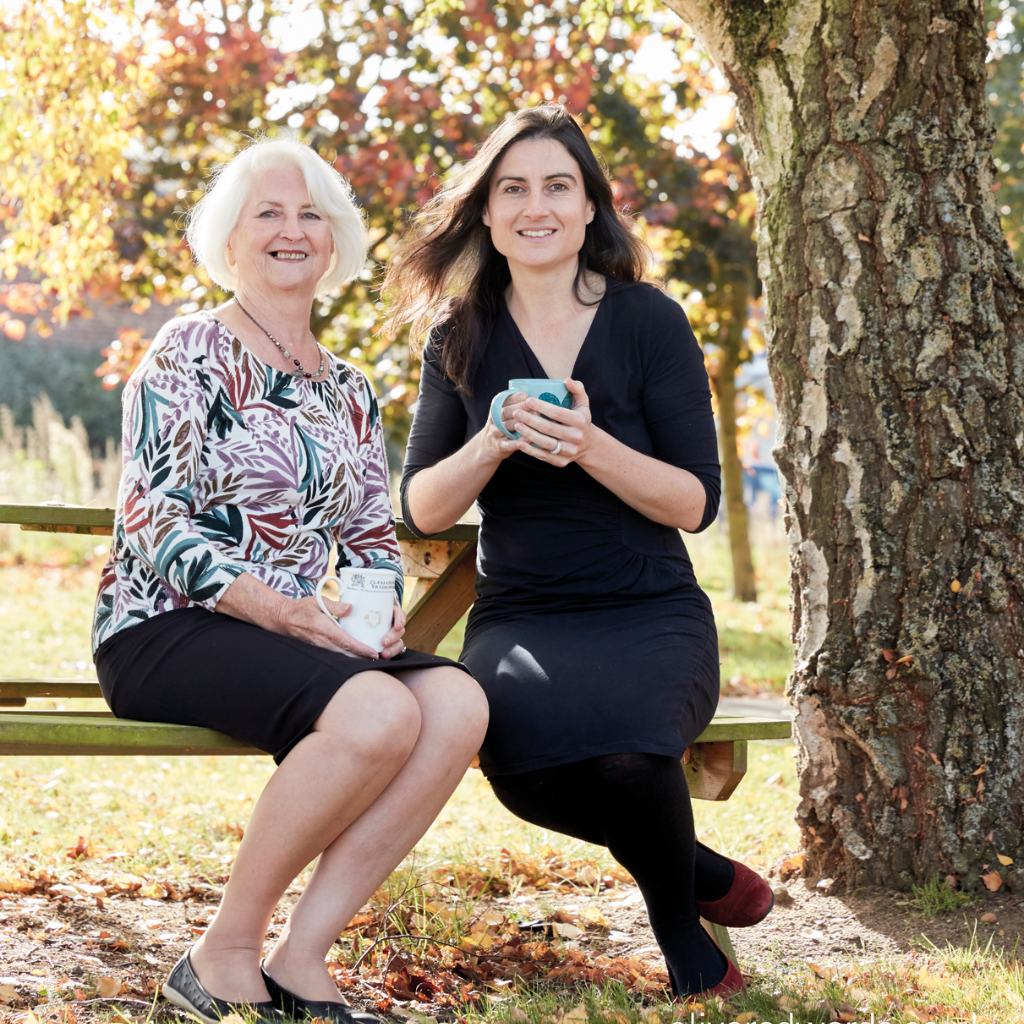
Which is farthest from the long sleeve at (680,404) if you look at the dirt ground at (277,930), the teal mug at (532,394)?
the dirt ground at (277,930)

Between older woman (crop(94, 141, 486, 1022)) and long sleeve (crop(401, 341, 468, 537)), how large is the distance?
133 millimetres

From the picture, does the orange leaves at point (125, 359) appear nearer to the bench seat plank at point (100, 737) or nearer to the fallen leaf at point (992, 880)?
the bench seat plank at point (100, 737)

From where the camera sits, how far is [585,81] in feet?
24.8

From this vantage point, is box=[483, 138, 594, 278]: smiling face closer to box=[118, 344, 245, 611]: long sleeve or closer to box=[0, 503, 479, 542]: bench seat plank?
box=[0, 503, 479, 542]: bench seat plank

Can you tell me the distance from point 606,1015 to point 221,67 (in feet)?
22.3

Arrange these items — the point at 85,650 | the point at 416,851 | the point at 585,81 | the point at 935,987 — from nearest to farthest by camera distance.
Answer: the point at 935,987
the point at 416,851
the point at 85,650
the point at 585,81

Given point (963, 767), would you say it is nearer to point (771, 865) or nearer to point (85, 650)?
point (771, 865)

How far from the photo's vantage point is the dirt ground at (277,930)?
2.62 meters

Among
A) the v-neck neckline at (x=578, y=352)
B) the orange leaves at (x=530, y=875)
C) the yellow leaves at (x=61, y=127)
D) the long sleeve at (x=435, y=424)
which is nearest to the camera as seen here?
the v-neck neckline at (x=578, y=352)

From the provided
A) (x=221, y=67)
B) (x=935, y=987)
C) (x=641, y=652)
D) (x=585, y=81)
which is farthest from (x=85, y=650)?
(x=935, y=987)

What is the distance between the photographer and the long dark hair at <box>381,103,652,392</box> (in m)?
3.02

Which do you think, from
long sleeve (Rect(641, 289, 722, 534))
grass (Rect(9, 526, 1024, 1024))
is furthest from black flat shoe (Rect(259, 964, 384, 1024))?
long sleeve (Rect(641, 289, 722, 534))

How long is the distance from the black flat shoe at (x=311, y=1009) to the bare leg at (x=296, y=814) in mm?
30

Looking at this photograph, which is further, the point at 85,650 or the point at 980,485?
the point at 85,650
